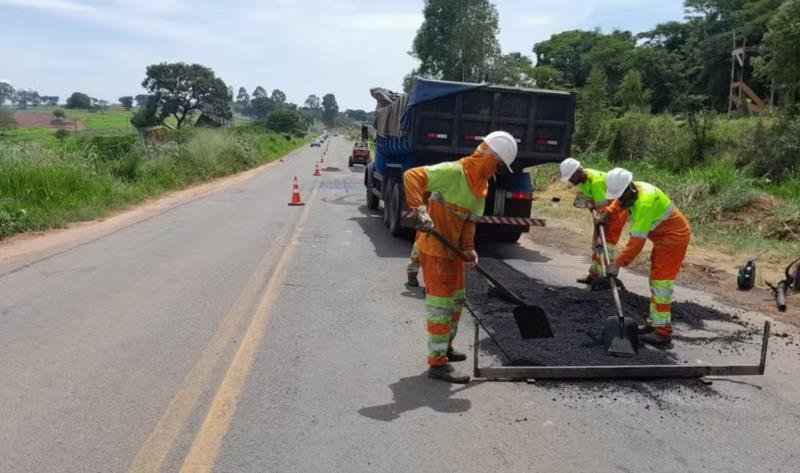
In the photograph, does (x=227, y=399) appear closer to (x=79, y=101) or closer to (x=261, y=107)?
(x=79, y=101)

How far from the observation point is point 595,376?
461cm

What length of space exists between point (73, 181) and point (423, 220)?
14.0 metres

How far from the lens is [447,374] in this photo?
456 centimetres

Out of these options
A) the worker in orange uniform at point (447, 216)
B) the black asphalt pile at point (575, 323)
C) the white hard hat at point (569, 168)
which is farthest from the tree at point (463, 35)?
the worker in orange uniform at point (447, 216)

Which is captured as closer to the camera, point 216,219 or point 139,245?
point 139,245

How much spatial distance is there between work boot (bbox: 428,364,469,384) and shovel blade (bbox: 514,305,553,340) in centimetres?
83

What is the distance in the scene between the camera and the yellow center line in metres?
3.36

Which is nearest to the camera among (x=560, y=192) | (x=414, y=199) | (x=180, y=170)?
(x=414, y=199)

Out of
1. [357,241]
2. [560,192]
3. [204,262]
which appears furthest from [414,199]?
[560,192]

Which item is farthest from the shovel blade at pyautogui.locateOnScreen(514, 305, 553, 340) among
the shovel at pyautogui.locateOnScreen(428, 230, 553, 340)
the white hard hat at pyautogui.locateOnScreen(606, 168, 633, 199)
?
the white hard hat at pyautogui.locateOnScreen(606, 168, 633, 199)

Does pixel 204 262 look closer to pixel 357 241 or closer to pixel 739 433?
pixel 357 241

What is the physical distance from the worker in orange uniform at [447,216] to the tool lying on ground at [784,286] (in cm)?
444

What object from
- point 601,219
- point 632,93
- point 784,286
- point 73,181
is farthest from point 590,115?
point 601,219

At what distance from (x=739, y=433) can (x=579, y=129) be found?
2575cm
